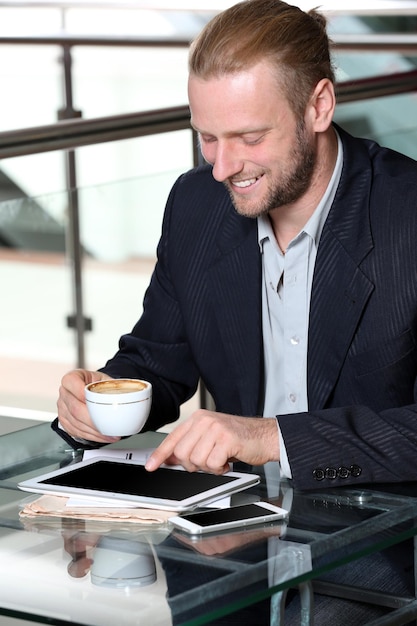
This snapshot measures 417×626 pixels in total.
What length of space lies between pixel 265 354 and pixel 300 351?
0.08 m

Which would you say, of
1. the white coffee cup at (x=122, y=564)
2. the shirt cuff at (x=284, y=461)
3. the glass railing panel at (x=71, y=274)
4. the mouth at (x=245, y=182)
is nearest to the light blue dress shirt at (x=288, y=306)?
the mouth at (x=245, y=182)

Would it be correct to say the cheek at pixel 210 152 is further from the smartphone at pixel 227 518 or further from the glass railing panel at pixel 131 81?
the glass railing panel at pixel 131 81

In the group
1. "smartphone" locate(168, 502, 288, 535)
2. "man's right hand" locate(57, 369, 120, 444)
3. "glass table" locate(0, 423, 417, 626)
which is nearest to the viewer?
"glass table" locate(0, 423, 417, 626)

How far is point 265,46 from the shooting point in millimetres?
1831

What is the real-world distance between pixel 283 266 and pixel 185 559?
0.81 m

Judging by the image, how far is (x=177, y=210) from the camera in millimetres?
2117

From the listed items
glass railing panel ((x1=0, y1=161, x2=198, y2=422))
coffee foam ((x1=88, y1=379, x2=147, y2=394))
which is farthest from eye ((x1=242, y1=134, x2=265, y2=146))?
glass railing panel ((x1=0, y1=161, x2=198, y2=422))

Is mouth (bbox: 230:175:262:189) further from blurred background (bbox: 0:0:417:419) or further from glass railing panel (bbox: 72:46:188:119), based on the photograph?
glass railing panel (bbox: 72:46:188:119)

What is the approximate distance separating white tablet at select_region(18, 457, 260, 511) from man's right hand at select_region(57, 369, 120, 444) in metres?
0.11

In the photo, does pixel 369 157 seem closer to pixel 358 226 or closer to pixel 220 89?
pixel 358 226

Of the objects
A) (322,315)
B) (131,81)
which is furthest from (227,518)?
(131,81)

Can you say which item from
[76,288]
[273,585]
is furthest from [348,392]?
[76,288]

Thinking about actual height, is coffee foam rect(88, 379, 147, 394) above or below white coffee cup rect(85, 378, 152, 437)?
above

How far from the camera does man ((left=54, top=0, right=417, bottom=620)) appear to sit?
5.91ft
